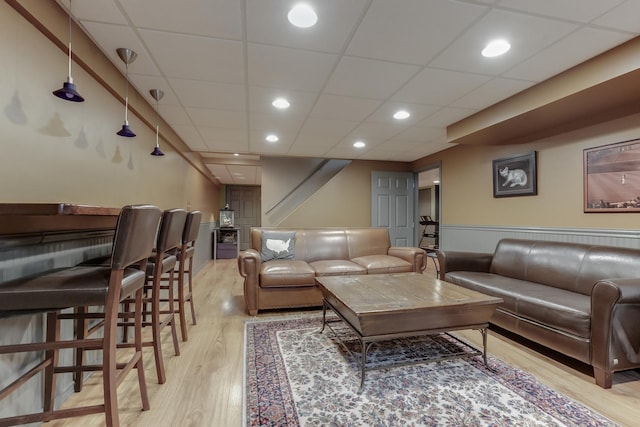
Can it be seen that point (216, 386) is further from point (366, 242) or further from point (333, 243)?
point (366, 242)

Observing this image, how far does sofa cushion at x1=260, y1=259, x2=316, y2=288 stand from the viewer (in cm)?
300

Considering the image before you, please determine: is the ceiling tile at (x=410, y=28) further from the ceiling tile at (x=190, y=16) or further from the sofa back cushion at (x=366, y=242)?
the sofa back cushion at (x=366, y=242)

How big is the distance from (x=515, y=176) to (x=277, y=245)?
124 inches

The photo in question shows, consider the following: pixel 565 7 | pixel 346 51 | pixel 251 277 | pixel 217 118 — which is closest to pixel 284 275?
pixel 251 277

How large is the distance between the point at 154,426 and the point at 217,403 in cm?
31

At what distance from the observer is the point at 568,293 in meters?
2.30

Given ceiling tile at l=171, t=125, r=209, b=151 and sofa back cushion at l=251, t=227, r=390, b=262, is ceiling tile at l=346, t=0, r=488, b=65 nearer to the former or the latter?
sofa back cushion at l=251, t=227, r=390, b=262

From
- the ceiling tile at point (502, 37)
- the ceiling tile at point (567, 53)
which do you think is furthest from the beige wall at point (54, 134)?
the ceiling tile at point (567, 53)

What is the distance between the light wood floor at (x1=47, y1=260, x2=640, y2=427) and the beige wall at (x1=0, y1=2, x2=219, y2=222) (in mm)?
1216

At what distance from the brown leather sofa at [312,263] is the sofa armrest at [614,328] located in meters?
1.83

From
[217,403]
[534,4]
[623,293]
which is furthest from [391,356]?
[534,4]

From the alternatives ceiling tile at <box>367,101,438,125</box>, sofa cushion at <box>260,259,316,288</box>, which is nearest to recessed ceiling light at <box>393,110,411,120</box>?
A: ceiling tile at <box>367,101,438,125</box>

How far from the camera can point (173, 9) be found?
5.39ft

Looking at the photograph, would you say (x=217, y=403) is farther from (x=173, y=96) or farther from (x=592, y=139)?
(x=592, y=139)
